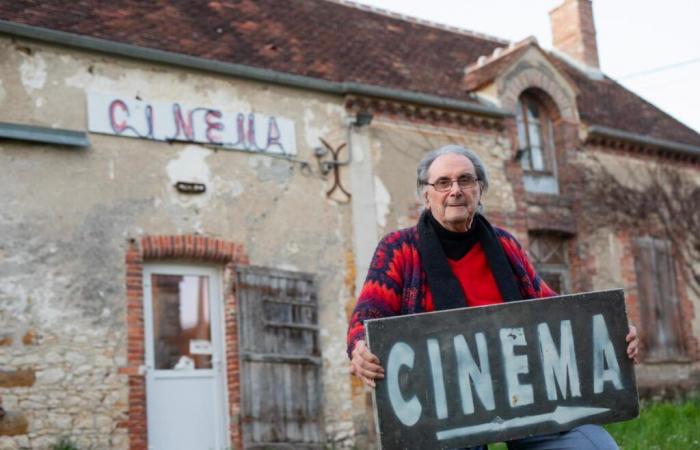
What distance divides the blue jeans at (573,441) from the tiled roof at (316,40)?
26.6 feet

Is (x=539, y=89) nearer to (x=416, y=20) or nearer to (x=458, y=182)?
(x=416, y=20)

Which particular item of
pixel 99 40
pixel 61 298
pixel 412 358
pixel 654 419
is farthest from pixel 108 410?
pixel 412 358

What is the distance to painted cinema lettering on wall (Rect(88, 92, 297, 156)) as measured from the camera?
380 inches

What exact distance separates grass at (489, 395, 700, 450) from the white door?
3.39 m

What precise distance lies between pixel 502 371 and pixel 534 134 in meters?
11.6

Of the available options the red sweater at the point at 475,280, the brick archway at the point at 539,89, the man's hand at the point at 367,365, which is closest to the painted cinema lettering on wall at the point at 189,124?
the brick archway at the point at 539,89

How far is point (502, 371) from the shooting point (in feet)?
10.9

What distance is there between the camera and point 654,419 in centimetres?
909

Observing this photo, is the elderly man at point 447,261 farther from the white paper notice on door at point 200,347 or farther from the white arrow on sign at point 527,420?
the white paper notice on door at point 200,347

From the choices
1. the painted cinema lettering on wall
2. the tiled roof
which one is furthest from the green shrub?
the tiled roof

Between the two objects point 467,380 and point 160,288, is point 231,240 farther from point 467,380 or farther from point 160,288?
point 467,380

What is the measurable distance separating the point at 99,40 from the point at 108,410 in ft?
13.4

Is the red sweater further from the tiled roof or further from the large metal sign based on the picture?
the tiled roof

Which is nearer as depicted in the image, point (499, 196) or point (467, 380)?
point (467, 380)
